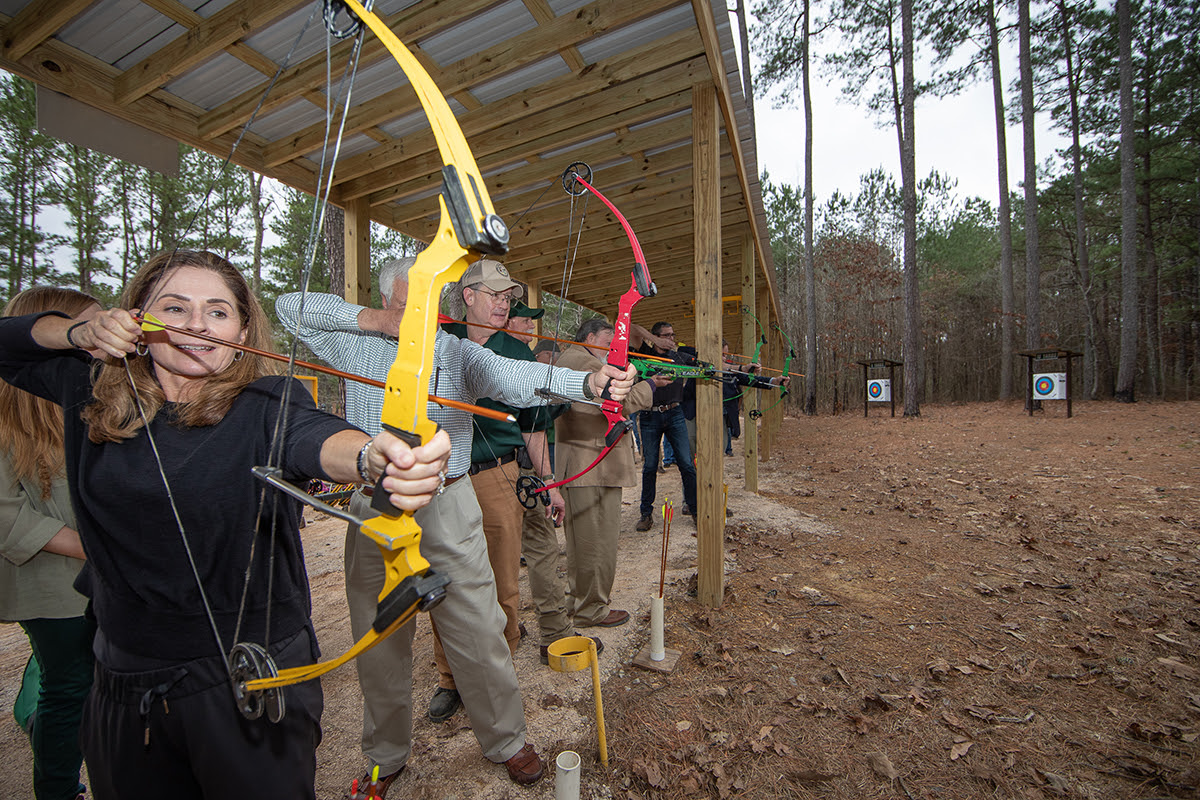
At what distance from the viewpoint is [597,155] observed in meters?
3.86

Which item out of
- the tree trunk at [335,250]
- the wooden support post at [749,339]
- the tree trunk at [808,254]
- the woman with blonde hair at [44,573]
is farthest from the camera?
the tree trunk at [808,254]

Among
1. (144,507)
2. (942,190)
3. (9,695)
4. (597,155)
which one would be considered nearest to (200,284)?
(144,507)

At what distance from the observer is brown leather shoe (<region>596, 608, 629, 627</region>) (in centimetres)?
296

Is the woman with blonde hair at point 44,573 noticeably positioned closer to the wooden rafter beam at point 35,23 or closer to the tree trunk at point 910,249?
the wooden rafter beam at point 35,23

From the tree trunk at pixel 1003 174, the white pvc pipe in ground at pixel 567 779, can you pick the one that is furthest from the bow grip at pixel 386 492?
the tree trunk at pixel 1003 174

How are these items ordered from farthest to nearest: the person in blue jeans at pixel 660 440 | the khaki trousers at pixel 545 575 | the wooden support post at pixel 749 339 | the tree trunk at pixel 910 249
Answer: the tree trunk at pixel 910 249
the wooden support post at pixel 749 339
the person in blue jeans at pixel 660 440
the khaki trousers at pixel 545 575

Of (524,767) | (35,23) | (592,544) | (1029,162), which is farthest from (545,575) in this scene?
(1029,162)

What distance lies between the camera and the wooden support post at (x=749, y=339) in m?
5.82

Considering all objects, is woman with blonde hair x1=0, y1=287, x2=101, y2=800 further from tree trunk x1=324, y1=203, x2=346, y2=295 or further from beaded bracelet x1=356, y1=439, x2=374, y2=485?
tree trunk x1=324, y1=203, x2=346, y2=295

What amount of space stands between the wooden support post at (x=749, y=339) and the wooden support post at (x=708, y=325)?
114 inches

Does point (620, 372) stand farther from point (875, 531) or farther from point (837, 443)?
point (837, 443)

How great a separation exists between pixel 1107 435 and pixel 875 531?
6.05 metres

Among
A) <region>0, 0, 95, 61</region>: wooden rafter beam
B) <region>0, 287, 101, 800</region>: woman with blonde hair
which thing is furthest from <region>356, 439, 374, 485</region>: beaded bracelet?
<region>0, 0, 95, 61</region>: wooden rafter beam

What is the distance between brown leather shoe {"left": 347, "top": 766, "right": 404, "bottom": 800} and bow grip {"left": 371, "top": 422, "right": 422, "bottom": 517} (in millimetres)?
1347
